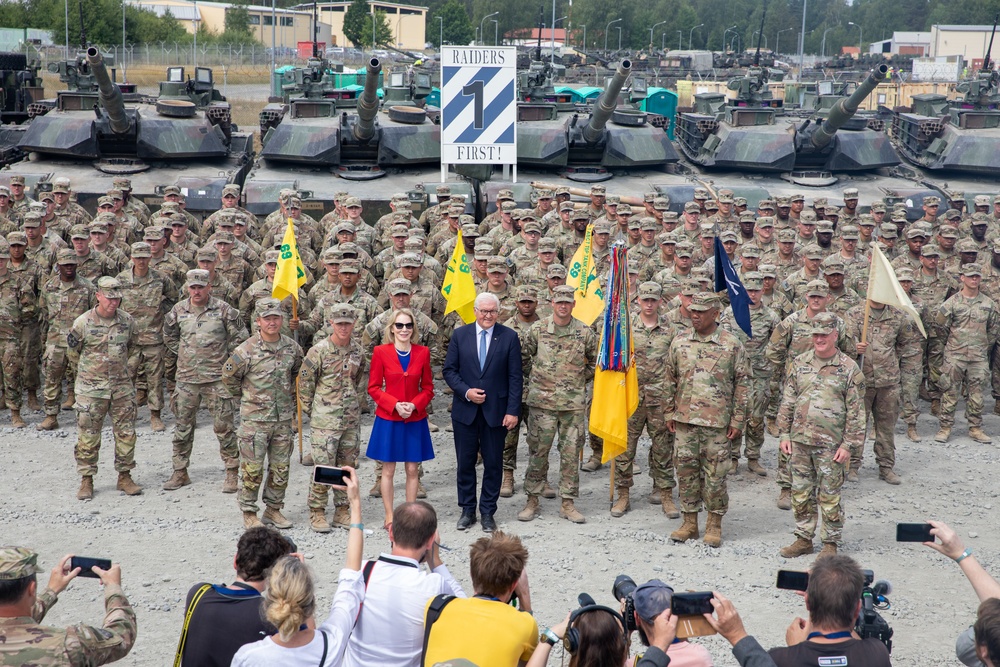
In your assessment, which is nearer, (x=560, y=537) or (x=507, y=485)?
(x=560, y=537)

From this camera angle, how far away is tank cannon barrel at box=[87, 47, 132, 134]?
14525 millimetres

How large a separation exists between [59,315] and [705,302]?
241 inches

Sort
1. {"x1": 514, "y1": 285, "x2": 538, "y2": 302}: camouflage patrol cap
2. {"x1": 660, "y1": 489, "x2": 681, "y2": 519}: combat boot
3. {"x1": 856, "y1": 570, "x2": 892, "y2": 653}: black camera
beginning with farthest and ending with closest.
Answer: {"x1": 514, "y1": 285, "x2": 538, "y2": 302}: camouflage patrol cap < {"x1": 660, "y1": 489, "x2": 681, "y2": 519}: combat boot < {"x1": 856, "y1": 570, "x2": 892, "y2": 653}: black camera

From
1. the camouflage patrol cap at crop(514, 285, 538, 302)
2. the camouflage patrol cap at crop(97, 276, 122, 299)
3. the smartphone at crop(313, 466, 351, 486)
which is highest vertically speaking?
the camouflage patrol cap at crop(514, 285, 538, 302)

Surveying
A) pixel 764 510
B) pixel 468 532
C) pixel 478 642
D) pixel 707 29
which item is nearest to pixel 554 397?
pixel 468 532

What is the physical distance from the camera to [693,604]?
158 inches

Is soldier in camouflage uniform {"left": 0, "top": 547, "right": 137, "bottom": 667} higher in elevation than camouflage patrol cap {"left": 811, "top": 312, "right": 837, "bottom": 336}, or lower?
lower

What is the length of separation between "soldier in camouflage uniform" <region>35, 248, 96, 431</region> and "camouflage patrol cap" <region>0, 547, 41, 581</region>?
722cm

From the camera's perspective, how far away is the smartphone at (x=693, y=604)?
4.02 meters

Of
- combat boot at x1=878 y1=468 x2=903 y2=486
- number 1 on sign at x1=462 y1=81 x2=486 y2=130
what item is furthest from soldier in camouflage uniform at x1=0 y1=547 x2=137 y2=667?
number 1 on sign at x1=462 y1=81 x2=486 y2=130

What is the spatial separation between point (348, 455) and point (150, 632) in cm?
220

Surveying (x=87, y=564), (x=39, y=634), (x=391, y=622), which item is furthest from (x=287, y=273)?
(x=39, y=634)

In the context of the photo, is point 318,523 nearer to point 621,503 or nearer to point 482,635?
point 621,503

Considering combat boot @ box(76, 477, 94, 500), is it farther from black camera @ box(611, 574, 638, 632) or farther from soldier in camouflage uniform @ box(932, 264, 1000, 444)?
soldier in camouflage uniform @ box(932, 264, 1000, 444)
